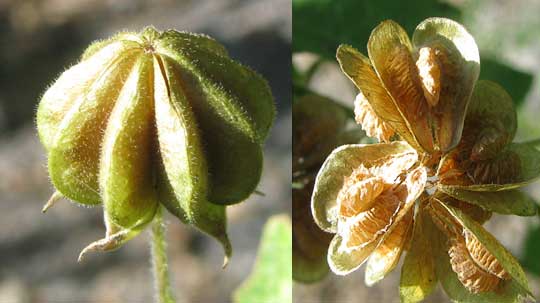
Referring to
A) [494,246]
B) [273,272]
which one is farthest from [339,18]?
[494,246]

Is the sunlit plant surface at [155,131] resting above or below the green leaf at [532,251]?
above

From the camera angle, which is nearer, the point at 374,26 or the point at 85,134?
the point at 85,134

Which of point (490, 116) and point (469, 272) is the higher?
point (490, 116)

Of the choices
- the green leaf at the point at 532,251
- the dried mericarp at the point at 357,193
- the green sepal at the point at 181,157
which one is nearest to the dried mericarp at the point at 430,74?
the dried mericarp at the point at 357,193

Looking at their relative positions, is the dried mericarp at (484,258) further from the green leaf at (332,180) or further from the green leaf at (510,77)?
the green leaf at (510,77)

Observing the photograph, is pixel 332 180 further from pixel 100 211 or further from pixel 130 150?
pixel 100 211

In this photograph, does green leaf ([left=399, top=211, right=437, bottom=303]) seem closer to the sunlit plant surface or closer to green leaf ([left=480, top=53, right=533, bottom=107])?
the sunlit plant surface

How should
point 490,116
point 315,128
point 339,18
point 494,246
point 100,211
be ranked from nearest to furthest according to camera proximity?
1. point 494,246
2. point 490,116
3. point 315,128
4. point 339,18
5. point 100,211
